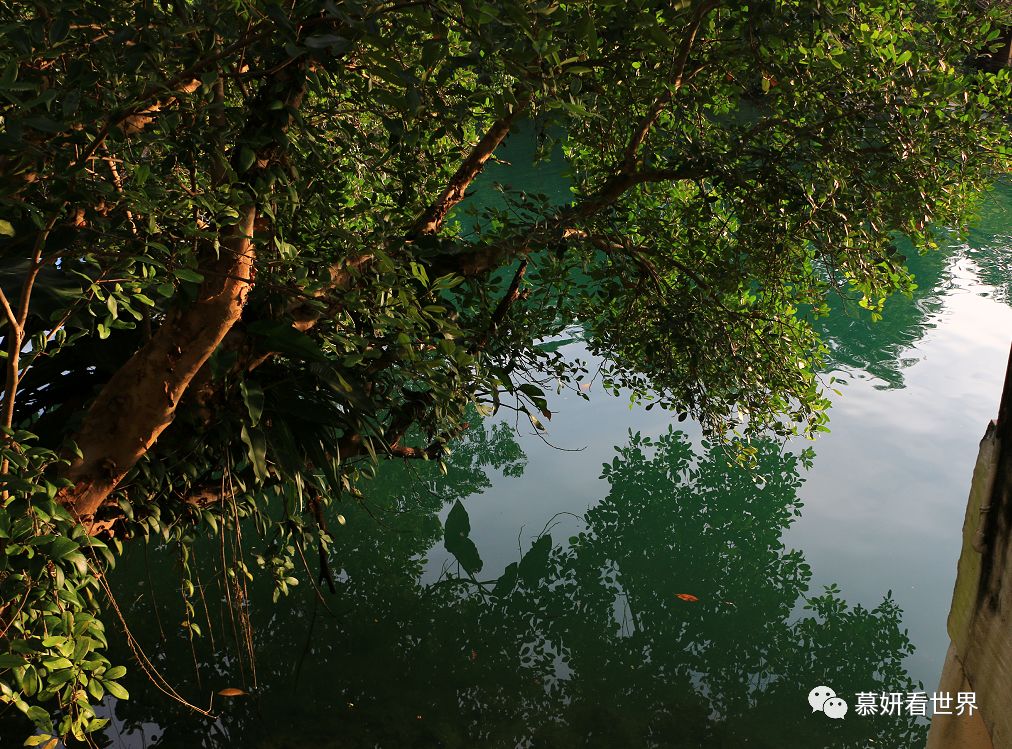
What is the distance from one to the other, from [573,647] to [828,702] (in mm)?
1154

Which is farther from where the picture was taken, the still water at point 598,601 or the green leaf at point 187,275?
the still water at point 598,601

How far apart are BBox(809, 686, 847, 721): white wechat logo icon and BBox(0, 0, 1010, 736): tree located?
125 centimetres

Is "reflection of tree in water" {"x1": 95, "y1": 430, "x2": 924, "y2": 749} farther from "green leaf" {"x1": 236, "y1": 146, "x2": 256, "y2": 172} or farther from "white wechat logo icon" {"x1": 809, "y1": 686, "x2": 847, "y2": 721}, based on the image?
"green leaf" {"x1": 236, "y1": 146, "x2": 256, "y2": 172}

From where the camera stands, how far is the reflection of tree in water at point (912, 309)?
9.18 meters

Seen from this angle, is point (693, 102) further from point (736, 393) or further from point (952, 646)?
point (952, 646)

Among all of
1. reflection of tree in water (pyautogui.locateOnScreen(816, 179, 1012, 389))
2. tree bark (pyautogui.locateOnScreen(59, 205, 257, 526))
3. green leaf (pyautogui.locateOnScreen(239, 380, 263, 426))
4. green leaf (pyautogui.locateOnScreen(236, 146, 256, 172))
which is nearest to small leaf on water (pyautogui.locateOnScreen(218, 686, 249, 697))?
green leaf (pyautogui.locateOnScreen(239, 380, 263, 426))

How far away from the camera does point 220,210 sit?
80.5 inches

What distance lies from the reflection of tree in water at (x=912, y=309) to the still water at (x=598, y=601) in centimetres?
105

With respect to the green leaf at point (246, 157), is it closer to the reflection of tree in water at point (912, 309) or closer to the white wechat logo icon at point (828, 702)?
the white wechat logo icon at point (828, 702)

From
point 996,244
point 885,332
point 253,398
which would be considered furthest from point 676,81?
point 996,244

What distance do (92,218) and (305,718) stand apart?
7.66ft

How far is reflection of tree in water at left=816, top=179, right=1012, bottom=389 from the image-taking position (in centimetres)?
918

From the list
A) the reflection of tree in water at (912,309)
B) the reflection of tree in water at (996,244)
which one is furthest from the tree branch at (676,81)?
the reflection of tree in water at (996,244)

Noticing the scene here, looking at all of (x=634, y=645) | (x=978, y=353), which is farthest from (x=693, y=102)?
(x=978, y=353)
